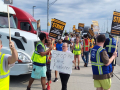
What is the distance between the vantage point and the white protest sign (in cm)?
398

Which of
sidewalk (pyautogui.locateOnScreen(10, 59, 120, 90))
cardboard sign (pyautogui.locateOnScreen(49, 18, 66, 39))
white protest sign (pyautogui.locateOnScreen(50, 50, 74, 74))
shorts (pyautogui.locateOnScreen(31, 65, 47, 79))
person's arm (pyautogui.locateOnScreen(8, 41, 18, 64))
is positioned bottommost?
sidewalk (pyautogui.locateOnScreen(10, 59, 120, 90))

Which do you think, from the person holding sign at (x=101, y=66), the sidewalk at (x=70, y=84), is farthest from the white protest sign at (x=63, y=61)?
the sidewalk at (x=70, y=84)

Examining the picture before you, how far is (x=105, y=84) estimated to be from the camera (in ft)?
10.7

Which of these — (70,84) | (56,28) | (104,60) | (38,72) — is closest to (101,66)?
(104,60)

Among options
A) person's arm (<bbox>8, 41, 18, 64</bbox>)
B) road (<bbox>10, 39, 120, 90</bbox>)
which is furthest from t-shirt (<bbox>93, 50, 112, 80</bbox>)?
road (<bbox>10, 39, 120, 90</bbox>)

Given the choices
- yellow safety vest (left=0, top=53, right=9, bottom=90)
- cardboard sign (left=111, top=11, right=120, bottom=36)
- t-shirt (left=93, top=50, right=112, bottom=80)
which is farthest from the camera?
cardboard sign (left=111, top=11, right=120, bottom=36)

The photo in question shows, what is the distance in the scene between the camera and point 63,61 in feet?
13.4

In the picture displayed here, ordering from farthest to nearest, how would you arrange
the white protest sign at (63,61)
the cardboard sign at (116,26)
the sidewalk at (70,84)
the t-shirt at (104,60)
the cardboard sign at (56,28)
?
1. the cardboard sign at (56,28)
2. the sidewalk at (70,84)
3. the cardboard sign at (116,26)
4. the white protest sign at (63,61)
5. the t-shirt at (104,60)

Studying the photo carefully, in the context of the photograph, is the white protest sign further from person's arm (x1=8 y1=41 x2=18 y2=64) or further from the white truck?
person's arm (x1=8 y1=41 x2=18 y2=64)

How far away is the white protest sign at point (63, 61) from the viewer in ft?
13.1

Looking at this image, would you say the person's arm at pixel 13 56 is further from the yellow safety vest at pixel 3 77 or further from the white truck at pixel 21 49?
the white truck at pixel 21 49

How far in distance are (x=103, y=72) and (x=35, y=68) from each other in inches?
79.8

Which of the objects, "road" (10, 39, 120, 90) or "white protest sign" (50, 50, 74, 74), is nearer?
"white protest sign" (50, 50, 74, 74)

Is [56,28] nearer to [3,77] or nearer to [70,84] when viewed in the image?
[70,84]
